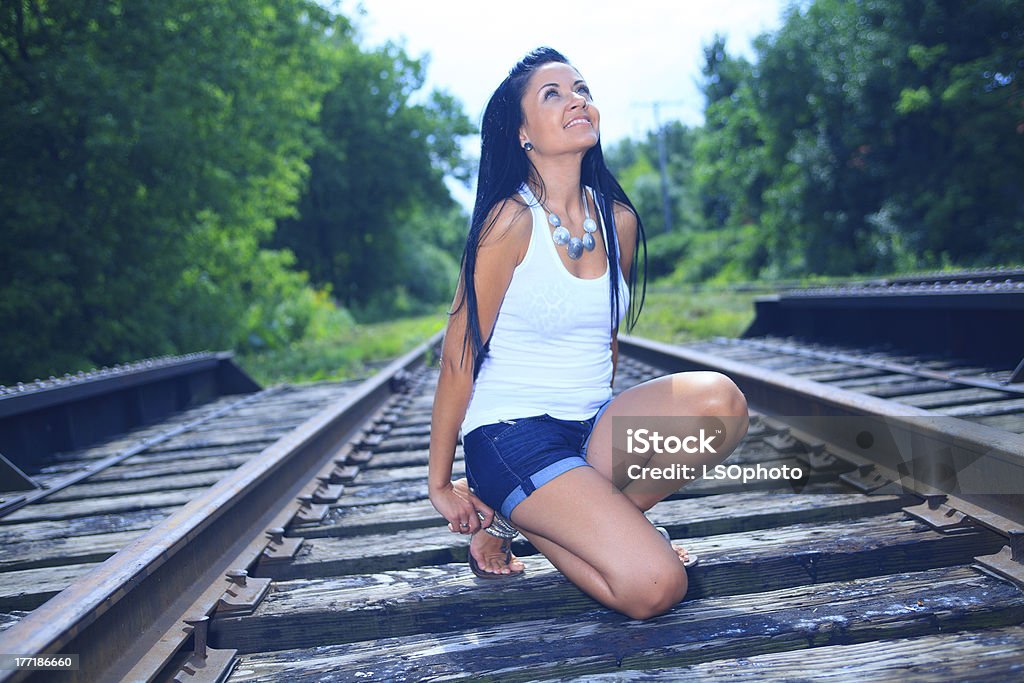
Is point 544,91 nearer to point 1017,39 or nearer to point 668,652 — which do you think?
point 668,652

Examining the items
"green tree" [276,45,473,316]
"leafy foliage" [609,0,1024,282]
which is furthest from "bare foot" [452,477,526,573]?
"green tree" [276,45,473,316]

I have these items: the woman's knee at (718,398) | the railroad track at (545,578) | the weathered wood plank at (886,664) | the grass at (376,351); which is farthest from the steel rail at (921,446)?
the grass at (376,351)

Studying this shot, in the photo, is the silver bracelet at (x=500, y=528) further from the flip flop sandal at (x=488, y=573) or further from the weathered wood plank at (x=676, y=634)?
the weathered wood plank at (x=676, y=634)

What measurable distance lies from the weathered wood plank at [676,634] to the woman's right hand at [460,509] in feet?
0.99

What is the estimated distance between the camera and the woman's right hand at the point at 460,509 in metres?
2.26

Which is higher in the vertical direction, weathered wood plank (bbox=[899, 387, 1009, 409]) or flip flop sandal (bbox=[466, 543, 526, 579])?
weathered wood plank (bbox=[899, 387, 1009, 409])

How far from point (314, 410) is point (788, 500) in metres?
3.71

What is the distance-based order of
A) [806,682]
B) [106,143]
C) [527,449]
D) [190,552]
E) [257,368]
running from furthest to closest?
[257,368] → [106,143] → [190,552] → [527,449] → [806,682]

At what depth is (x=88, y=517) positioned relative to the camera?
3137 mm

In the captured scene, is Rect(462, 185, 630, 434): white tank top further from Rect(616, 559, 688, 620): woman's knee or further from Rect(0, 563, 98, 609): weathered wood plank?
Rect(0, 563, 98, 609): weathered wood plank

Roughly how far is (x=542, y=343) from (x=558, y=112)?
64cm

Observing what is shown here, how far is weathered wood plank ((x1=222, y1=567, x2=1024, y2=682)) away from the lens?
175cm

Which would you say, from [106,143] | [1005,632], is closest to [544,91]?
[1005,632]

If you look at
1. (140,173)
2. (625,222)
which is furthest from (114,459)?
(140,173)
